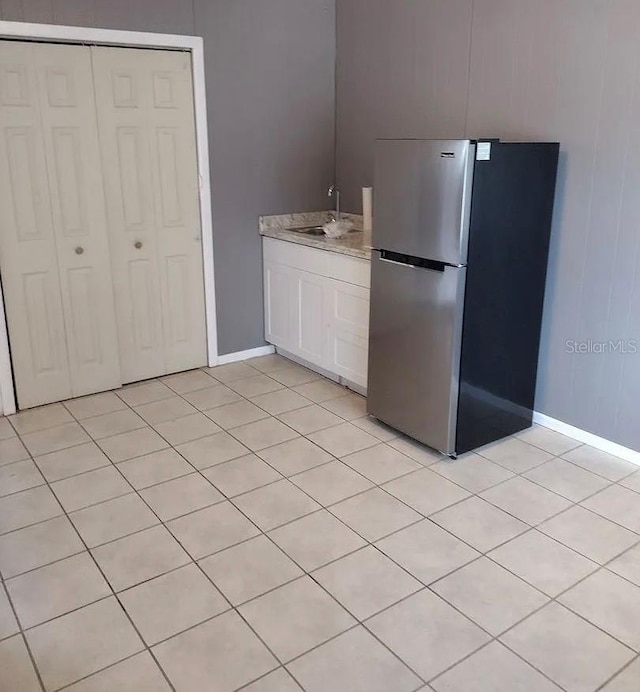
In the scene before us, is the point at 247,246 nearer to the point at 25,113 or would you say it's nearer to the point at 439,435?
the point at 25,113

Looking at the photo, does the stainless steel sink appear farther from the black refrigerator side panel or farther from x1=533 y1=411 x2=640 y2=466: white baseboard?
x1=533 y1=411 x2=640 y2=466: white baseboard

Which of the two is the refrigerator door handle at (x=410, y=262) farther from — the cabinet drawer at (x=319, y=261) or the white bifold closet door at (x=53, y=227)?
the white bifold closet door at (x=53, y=227)

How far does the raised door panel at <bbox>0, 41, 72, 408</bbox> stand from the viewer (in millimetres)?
3467

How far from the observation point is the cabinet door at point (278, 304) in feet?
14.5

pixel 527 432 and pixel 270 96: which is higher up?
pixel 270 96

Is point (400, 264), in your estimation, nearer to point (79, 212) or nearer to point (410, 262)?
point (410, 262)

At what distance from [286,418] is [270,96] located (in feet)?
7.05

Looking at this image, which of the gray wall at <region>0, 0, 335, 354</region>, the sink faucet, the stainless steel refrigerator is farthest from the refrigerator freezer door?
the sink faucet

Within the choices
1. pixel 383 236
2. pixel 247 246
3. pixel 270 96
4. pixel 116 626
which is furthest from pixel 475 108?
pixel 116 626

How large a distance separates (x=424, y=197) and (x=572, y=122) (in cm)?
86

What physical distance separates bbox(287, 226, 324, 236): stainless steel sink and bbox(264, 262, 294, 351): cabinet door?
11.0 inches

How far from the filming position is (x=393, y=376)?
11.2 ft

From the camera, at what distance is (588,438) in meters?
3.37

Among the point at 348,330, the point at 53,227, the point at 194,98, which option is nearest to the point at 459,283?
the point at 348,330
